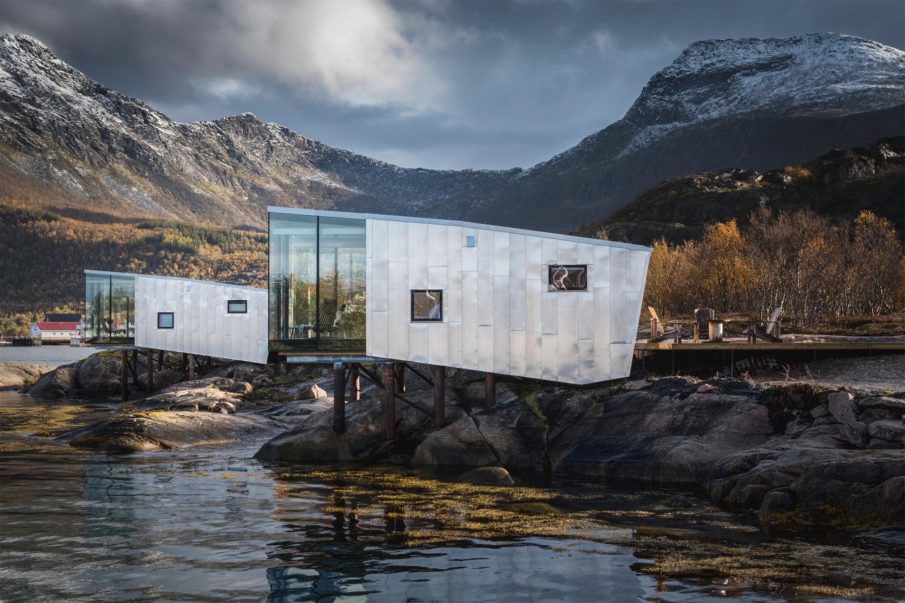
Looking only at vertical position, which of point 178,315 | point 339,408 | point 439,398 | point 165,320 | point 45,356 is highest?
point 178,315

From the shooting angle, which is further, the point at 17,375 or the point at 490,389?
the point at 17,375

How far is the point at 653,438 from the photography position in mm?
22484

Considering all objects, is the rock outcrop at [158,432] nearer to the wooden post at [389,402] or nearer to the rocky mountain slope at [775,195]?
the wooden post at [389,402]

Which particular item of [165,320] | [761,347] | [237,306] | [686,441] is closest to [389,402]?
[686,441]

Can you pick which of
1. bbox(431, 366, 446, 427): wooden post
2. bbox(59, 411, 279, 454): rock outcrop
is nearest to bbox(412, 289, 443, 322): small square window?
bbox(431, 366, 446, 427): wooden post

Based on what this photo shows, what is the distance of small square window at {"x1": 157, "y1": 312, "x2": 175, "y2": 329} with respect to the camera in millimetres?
52000

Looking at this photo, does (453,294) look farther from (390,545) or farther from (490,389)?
(390,545)

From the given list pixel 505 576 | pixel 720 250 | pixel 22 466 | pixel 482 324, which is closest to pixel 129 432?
pixel 22 466

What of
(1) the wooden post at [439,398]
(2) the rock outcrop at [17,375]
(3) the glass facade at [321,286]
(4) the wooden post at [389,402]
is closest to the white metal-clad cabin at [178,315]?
(2) the rock outcrop at [17,375]

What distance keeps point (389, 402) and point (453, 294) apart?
3.82 metres

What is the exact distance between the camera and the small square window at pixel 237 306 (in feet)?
163

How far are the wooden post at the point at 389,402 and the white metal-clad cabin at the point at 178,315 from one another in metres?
24.1

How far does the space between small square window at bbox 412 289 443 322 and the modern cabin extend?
3cm

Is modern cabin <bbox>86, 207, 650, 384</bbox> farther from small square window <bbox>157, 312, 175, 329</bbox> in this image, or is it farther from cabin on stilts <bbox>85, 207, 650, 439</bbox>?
small square window <bbox>157, 312, 175, 329</bbox>
